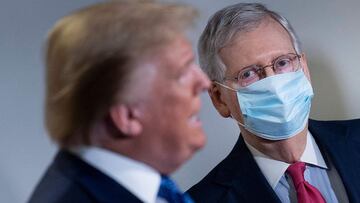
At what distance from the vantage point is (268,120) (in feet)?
3.93

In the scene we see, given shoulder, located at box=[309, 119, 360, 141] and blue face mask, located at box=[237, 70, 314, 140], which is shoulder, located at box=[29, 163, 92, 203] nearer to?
blue face mask, located at box=[237, 70, 314, 140]

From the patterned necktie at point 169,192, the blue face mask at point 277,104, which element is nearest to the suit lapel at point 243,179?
the blue face mask at point 277,104

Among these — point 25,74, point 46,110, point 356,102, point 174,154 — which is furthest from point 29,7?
point 356,102

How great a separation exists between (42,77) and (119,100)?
740 mm

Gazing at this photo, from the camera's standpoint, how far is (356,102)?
161 cm

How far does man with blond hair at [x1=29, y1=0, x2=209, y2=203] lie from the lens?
650 mm

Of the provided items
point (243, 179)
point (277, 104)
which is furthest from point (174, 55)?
point (243, 179)

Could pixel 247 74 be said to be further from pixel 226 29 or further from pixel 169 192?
pixel 169 192

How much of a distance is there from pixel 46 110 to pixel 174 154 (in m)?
0.20

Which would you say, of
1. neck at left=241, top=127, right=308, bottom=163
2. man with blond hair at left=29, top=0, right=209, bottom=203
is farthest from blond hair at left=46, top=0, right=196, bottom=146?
neck at left=241, top=127, right=308, bottom=163

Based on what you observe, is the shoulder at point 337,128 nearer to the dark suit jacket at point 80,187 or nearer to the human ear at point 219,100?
the human ear at point 219,100

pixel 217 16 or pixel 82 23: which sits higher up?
pixel 82 23

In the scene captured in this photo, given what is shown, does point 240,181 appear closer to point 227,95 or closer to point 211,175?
point 211,175

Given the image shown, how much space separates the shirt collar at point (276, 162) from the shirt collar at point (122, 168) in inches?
24.1
